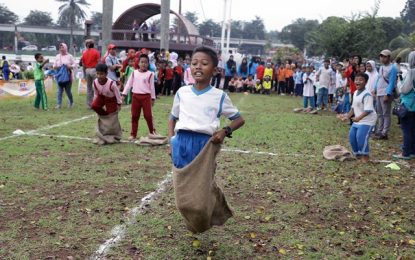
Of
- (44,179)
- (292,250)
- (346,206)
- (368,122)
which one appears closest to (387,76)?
(368,122)

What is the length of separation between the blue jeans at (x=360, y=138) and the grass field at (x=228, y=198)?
0.35 meters

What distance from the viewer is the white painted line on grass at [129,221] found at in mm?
3971

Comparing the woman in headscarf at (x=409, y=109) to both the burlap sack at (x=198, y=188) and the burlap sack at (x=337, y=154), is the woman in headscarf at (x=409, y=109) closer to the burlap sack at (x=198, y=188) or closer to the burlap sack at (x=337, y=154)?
the burlap sack at (x=337, y=154)

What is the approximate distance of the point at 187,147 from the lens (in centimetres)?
404

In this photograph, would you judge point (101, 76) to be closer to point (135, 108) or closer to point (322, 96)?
point (135, 108)

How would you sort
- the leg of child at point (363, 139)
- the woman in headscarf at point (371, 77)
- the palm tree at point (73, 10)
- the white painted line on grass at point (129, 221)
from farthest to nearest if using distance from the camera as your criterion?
the palm tree at point (73, 10)
the woman in headscarf at point (371, 77)
the leg of child at point (363, 139)
the white painted line on grass at point (129, 221)

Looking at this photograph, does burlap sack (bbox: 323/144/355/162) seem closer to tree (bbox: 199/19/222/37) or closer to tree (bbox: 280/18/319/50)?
tree (bbox: 280/18/319/50)

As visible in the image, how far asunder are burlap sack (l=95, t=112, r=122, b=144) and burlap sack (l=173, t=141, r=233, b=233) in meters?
5.01

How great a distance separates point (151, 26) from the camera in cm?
3366

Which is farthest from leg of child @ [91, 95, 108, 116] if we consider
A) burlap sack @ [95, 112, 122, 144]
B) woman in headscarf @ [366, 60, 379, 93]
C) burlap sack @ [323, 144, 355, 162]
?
woman in headscarf @ [366, 60, 379, 93]

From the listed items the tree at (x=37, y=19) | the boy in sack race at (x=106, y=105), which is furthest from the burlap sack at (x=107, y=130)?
the tree at (x=37, y=19)

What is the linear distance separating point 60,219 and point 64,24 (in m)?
88.8

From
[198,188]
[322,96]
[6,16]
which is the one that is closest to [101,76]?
[198,188]

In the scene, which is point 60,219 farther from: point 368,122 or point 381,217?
point 368,122
